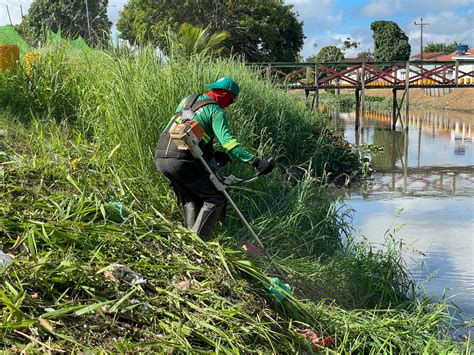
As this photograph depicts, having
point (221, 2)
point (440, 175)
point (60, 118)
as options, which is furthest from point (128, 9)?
point (60, 118)

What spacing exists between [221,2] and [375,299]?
3048 centimetres

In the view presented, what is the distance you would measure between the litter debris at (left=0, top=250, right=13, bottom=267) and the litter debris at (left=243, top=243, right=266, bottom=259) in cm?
218

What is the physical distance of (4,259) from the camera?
334 cm

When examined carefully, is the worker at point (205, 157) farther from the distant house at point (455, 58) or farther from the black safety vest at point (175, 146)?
the distant house at point (455, 58)

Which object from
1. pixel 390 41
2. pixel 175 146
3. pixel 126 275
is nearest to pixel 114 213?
pixel 175 146

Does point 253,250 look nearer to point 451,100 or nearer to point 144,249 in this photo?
point 144,249

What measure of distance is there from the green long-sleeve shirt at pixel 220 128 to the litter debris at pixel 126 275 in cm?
146

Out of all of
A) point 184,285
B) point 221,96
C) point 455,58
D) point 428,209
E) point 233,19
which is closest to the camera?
point 184,285

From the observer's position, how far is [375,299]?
5516 mm

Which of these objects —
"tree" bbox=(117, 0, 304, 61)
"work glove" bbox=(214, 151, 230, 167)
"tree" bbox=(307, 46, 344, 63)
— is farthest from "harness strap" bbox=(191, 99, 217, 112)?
"tree" bbox=(307, 46, 344, 63)

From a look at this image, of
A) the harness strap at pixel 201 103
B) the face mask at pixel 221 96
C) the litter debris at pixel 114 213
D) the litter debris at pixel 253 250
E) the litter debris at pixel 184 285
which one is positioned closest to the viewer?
the litter debris at pixel 184 285

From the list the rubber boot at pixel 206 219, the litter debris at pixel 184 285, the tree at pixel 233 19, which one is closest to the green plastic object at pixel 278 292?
the litter debris at pixel 184 285

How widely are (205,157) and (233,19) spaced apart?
1197 inches

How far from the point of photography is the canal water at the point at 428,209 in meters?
6.88
